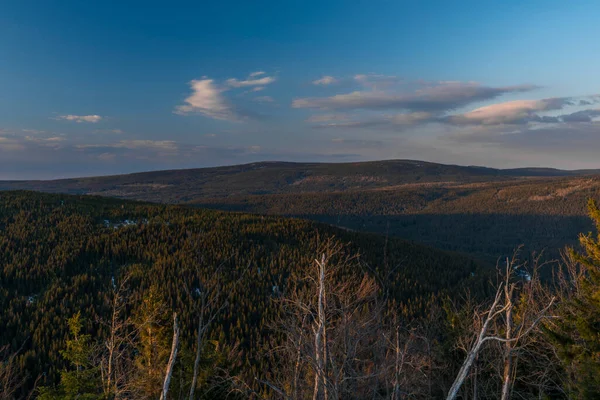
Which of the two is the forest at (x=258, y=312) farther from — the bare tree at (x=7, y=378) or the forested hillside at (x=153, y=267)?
the forested hillside at (x=153, y=267)

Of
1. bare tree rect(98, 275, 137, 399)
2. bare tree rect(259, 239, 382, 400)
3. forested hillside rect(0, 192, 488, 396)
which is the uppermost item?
bare tree rect(259, 239, 382, 400)

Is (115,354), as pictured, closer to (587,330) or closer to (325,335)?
(325,335)

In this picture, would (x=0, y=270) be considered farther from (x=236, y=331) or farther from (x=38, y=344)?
(x=236, y=331)

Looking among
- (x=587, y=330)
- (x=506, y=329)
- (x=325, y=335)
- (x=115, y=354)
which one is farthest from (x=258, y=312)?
(x=325, y=335)

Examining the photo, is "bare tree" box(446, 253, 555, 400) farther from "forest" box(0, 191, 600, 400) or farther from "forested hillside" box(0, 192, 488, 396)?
"forested hillside" box(0, 192, 488, 396)

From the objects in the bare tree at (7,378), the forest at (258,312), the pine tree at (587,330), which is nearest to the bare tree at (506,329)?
the forest at (258,312)

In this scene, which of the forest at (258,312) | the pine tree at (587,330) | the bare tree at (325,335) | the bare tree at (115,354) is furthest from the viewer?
the bare tree at (115,354)

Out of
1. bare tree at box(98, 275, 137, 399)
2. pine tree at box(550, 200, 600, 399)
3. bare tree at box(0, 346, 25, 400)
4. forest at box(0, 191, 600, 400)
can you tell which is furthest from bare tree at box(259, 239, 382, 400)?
bare tree at box(0, 346, 25, 400)
